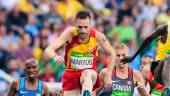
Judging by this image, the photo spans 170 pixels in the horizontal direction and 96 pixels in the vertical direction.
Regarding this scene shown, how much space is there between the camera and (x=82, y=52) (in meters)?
15.2

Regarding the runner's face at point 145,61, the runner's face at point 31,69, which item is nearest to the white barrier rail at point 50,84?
the runner's face at point 145,61

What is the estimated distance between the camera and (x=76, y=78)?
50.2 ft

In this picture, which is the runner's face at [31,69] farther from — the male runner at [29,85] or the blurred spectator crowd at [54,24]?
the blurred spectator crowd at [54,24]

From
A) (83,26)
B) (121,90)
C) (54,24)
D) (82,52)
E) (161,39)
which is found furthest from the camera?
(54,24)

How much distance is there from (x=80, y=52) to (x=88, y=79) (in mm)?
645

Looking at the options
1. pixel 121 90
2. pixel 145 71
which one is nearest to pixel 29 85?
pixel 121 90

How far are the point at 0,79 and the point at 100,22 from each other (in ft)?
16.0

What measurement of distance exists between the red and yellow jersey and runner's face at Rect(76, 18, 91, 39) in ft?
0.42

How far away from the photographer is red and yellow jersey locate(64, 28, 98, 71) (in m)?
15.1

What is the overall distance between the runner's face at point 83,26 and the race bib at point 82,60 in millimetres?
346

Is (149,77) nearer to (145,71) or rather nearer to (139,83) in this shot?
(145,71)

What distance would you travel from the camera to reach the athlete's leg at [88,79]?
1452 centimetres

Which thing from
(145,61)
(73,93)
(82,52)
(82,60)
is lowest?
(73,93)

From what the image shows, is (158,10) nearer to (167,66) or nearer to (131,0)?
(131,0)
